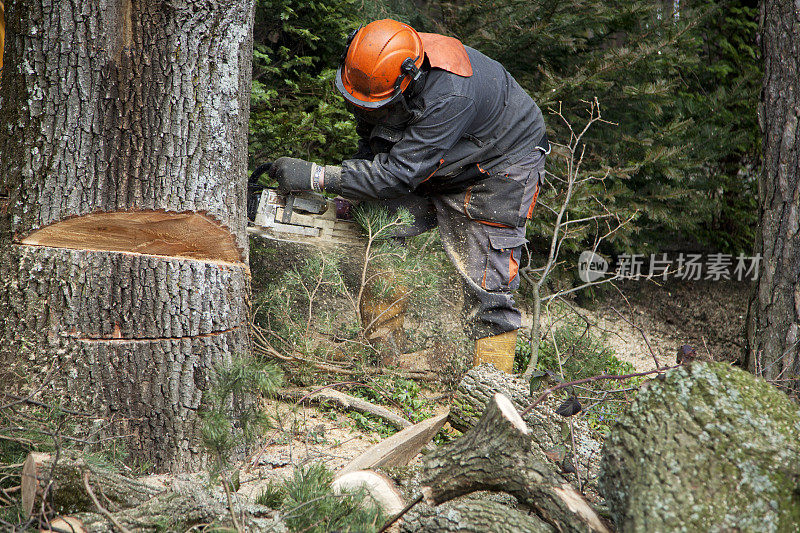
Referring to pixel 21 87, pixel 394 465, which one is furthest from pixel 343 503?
pixel 21 87

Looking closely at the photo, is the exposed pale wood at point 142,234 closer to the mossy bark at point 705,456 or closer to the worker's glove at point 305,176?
the worker's glove at point 305,176

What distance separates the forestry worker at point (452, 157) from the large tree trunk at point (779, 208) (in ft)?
5.36

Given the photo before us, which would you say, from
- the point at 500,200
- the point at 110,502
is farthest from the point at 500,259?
the point at 110,502

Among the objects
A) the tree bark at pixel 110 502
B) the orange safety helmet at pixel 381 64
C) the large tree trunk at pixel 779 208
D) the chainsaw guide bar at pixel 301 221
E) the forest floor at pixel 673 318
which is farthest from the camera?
the forest floor at pixel 673 318

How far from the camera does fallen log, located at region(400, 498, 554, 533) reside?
70.2 inches

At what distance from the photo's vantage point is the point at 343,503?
1902 millimetres

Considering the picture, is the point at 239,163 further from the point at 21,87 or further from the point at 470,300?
the point at 470,300

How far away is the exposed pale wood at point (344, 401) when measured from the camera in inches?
117

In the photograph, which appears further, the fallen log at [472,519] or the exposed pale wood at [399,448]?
the exposed pale wood at [399,448]

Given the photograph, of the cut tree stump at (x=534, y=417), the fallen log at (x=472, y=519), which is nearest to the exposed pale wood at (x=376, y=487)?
the fallen log at (x=472, y=519)

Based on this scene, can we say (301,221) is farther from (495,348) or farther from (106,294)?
(495,348)

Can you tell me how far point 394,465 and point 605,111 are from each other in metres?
3.76

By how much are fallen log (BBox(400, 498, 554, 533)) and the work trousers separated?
4.61 ft

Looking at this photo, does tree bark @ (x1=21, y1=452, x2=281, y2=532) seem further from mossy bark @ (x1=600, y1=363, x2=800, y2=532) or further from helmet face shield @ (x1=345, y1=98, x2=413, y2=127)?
helmet face shield @ (x1=345, y1=98, x2=413, y2=127)
